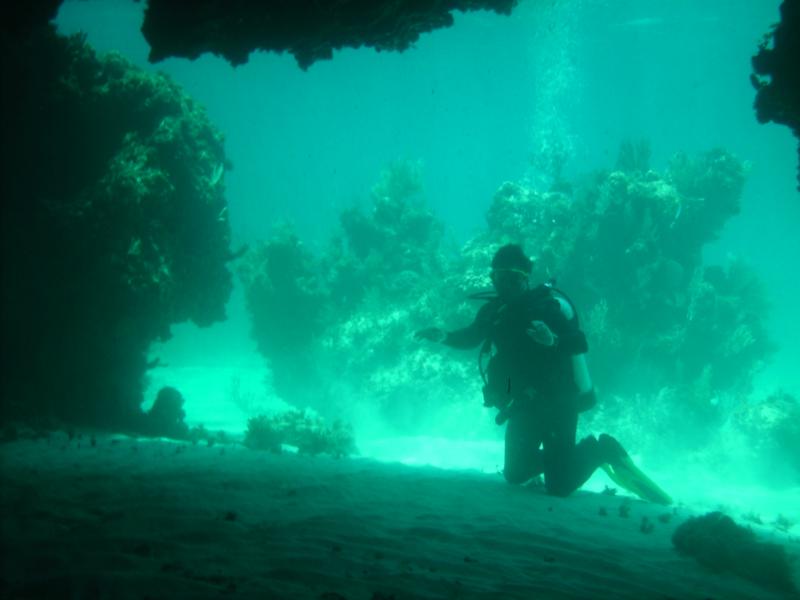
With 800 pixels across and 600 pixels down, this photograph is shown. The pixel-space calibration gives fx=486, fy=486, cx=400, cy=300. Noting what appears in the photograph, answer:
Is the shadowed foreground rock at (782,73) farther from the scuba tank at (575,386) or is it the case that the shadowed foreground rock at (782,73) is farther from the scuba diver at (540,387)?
the scuba diver at (540,387)

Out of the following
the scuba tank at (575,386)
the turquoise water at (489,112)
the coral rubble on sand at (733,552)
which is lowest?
the coral rubble on sand at (733,552)

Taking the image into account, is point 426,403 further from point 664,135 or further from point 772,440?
point 664,135

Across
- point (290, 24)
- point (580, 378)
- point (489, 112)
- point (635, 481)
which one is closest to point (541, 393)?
point (580, 378)

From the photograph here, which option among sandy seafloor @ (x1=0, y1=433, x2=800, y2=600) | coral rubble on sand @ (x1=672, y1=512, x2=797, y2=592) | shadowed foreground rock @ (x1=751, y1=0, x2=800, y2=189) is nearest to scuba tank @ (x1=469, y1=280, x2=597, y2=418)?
sandy seafloor @ (x1=0, y1=433, x2=800, y2=600)

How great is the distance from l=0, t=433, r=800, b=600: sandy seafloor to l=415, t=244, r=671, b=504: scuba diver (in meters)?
0.61

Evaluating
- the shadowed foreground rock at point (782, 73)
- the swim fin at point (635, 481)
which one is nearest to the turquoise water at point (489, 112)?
the swim fin at point (635, 481)

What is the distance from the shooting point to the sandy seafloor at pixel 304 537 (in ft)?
8.81

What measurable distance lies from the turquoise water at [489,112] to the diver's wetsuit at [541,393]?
20.9ft

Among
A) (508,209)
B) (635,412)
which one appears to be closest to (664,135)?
(508,209)

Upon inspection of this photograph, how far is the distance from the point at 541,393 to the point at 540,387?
0.27ft

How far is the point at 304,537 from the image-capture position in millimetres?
3553

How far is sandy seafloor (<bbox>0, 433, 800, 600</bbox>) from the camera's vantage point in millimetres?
2686

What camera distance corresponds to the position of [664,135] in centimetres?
5322

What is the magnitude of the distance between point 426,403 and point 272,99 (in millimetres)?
43954
